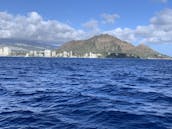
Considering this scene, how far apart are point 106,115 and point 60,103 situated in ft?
19.7

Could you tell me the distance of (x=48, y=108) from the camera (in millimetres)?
24969

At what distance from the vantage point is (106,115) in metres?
22.4

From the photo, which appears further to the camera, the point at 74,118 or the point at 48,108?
the point at 48,108

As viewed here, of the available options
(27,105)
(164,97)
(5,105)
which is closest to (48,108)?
(27,105)

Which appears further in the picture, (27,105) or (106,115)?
(27,105)

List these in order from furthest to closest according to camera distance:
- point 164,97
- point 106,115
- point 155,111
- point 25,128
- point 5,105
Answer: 1. point 164,97
2. point 5,105
3. point 155,111
4. point 106,115
5. point 25,128

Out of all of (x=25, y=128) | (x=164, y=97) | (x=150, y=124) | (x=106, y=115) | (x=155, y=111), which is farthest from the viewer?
(x=164, y=97)

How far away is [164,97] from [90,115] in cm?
1219

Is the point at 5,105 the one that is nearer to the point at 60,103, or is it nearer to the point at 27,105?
the point at 27,105

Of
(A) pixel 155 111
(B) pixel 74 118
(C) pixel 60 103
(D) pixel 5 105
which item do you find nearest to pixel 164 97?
(A) pixel 155 111

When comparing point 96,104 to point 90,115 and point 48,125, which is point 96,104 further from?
point 48,125

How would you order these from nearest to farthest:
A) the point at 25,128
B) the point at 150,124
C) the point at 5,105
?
the point at 25,128, the point at 150,124, the point at 5,105

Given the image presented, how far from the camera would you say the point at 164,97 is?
32000 millimetres

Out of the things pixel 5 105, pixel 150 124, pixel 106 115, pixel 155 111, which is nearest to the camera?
pixel 150 124
